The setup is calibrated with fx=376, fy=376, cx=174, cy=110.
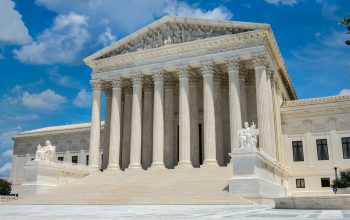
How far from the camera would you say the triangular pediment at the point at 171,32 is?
41.2 meters

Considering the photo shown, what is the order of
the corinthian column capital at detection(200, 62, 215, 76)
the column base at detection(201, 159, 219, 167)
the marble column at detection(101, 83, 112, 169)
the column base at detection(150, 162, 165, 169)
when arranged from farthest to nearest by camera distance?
the marble column at detection(101, 83, 112, 169) → the column base at detection(150, 162, 165, 169) → the corinthian column capital at detection(200, 62, 215, 76) → the column base at detection(201, 159, 219, 167)

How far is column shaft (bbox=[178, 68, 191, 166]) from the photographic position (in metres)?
40.6

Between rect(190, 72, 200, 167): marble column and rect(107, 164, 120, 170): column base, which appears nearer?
rect(190, 72, 200, 167): marble column

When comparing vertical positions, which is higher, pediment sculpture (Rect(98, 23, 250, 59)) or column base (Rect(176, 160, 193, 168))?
pediment sculpture (Rect(98, 23, 250, 59))

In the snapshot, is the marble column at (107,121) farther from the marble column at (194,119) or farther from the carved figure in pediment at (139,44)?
the marble column at (194,119)

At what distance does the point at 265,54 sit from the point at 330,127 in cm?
1268

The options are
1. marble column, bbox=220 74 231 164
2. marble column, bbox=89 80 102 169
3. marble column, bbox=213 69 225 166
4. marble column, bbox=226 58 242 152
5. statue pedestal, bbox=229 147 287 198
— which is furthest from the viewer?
marble column, bbox=89 80 102 169

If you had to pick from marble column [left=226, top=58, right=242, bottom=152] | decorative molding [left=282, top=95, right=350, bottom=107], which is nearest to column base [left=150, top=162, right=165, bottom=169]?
marble column [left=226, top=58, right=242, bottom=152]

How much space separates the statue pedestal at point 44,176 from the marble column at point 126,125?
752cm

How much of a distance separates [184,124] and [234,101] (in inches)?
238

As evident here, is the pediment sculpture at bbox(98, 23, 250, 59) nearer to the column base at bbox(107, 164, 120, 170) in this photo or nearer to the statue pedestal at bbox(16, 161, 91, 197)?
the column base at bbox(107, 164, 120, 170)

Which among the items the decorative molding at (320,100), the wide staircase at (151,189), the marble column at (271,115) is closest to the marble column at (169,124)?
the wide staircase at (151,189)

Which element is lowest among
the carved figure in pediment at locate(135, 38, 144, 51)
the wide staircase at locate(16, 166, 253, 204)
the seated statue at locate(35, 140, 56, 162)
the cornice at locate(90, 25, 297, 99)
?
the wide staircase at locate(16, 166, 253, 204)

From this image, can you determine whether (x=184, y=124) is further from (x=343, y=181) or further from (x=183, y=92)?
(x=343, y=181)
